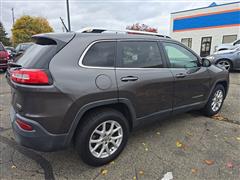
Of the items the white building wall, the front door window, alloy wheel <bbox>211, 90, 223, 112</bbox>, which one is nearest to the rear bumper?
alloy wheel <bbox>211, 90, 223, 112</bbox>

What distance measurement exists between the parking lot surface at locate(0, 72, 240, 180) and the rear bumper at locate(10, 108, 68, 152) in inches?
17.4

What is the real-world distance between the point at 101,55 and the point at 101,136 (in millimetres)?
1037

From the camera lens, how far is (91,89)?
221 centimetres

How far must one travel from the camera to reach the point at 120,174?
2.38m

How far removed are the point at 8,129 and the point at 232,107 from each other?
16.5 ft

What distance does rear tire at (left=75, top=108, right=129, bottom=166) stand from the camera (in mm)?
2309

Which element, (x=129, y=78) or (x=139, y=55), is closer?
(x=129, y=78)

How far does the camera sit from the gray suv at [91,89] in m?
2.06

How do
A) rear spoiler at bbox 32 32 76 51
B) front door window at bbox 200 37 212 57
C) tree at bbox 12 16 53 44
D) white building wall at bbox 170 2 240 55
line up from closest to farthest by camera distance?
rear spoiler at bbox 32 32 76 51
white building wall at bbox 170 2 240 55
front door window at bbox 200 37 212 57
tree at bbox 12 16 53 44

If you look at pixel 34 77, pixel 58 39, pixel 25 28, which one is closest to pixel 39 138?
pixel 34 77

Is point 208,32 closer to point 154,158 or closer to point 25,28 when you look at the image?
point 154,158

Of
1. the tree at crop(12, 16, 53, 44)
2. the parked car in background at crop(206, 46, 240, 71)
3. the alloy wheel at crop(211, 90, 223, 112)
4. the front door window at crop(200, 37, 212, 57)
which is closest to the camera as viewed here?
the alloy wheel at crop(211, 90, 223, 112)

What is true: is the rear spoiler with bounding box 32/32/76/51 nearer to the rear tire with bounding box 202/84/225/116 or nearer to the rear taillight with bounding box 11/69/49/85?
the rear taillight with bounding box 11/69/49/85

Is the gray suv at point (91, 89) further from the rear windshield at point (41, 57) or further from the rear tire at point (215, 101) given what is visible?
the rear tire at point (215, 101)
